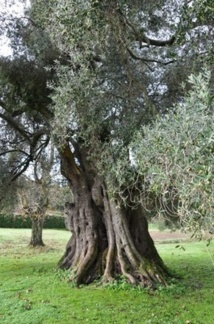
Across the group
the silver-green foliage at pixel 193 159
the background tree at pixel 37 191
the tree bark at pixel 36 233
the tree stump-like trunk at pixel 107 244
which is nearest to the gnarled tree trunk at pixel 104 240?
the tree stump-like trunk at pixel 107 244

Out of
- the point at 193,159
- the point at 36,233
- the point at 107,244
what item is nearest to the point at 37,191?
the point at 36,233

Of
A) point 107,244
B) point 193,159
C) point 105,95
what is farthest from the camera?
point 107,244

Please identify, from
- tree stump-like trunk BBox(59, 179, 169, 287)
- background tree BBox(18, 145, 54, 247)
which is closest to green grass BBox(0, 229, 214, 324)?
tree stump-like trunk BBox(59, 179, 169, 287)

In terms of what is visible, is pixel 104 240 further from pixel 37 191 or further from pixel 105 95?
pixel 37 191

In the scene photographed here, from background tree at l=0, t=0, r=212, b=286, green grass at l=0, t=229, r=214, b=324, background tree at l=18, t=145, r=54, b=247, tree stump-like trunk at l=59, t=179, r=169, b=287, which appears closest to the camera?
background tree at l=0, t=0, r=212, b=286

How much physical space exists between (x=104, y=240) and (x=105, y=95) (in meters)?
3.98

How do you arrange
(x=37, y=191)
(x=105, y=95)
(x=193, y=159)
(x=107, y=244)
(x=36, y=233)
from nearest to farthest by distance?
(x=193, y=159)
(x=105, y=95)
(x=107, y=244)
(x=37, y=191)
(x=36, y=233)

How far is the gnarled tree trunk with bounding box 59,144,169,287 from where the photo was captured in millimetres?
8320

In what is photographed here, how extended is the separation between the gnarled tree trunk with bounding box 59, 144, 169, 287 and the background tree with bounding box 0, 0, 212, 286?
0.08 feet

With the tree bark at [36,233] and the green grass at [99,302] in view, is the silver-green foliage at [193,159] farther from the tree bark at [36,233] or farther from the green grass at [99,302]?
the tree bark at [36,233]

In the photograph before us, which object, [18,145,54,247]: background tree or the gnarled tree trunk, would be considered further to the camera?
[18,145,54,247]: background tree

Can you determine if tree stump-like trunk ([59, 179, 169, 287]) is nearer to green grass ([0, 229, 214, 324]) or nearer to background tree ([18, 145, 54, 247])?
green grass ([0, 229, 214, 324])

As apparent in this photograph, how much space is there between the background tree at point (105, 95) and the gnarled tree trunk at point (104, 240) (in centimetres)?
2

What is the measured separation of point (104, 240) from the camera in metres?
9.20
